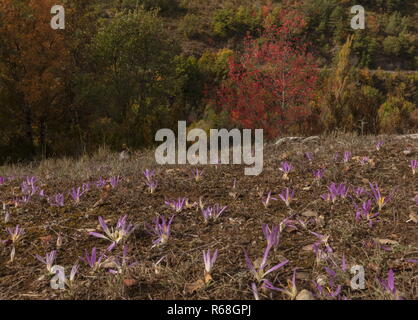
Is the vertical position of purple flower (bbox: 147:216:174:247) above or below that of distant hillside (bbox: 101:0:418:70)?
below

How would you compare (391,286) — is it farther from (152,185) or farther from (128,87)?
(128,87)

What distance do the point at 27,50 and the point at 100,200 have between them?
400 inches

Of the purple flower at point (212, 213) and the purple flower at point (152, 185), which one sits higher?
the purple flower at point (212, 213)

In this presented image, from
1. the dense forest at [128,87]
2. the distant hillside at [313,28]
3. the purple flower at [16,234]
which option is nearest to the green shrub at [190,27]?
the distant hillside at [313,28]

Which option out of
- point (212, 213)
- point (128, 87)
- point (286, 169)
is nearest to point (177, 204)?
point (212, 213)

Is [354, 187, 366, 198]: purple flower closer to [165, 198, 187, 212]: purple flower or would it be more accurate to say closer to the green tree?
[165, 198, 187, 212]: purple flower

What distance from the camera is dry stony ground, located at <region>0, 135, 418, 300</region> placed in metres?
1.45

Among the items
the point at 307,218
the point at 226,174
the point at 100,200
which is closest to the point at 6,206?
the point at 100,200

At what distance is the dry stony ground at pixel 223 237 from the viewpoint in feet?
4.75

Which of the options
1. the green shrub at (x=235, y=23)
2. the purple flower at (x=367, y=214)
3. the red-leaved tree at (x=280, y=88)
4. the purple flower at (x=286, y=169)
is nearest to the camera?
the purple flower at (x=367, y=214)

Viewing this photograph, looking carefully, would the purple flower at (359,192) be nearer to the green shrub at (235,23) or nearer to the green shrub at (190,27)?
the green shrub at (190,27)

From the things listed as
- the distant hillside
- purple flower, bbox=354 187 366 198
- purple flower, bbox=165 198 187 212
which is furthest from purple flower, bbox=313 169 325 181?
the distant hillside

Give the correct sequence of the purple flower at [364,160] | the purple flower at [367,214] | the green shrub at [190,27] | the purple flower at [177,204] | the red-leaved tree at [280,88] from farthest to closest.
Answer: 1. the green shrub at [190,27]
2. the red-leaved tree at [280,88]
3. the purple flower at [364,160]
4. the purple flower at [177,204]
5. the purple flower at [367,214]
